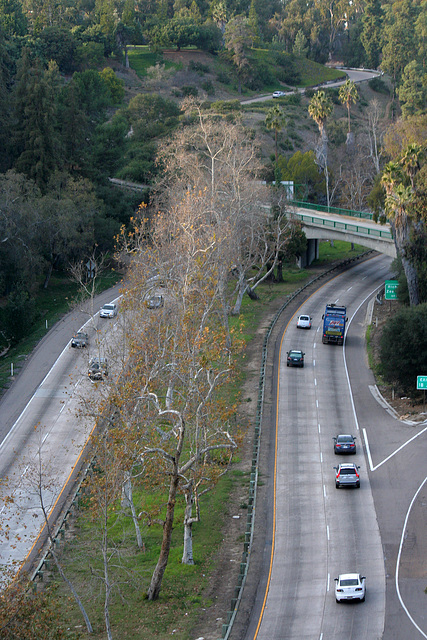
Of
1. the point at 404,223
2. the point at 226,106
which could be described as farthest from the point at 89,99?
the point at 404,223

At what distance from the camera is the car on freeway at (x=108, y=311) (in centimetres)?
7412

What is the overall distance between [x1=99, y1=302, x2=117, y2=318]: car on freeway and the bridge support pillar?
30.6 m

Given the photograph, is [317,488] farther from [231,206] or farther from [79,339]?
[231,206]

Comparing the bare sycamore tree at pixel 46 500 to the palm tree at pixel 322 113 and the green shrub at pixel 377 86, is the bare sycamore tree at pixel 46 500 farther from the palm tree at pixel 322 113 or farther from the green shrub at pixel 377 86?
the green shrub at pixel 377 86

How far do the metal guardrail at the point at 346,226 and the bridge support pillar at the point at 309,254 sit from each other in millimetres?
4476

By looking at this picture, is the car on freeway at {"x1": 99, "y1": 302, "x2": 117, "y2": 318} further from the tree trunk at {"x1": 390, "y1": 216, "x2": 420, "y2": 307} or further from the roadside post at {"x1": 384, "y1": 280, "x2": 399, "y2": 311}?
the tree trunk at {"x1": 390, "y1": 216, "x2": 420, "y2": 307}

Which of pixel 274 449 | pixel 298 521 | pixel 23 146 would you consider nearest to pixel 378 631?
pixel 298 521

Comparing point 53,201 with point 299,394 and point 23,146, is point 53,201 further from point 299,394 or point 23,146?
point 299,394

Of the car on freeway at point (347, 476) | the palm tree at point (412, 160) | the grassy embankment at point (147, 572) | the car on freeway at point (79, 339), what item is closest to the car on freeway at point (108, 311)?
the car on freeway at point (79, 339)

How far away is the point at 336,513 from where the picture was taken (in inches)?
1676

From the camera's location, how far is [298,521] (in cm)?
4194

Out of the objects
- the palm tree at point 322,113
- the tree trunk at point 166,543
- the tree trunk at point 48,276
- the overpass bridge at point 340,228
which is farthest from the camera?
the palm tree at point 322,113

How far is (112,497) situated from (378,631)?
11.7 m

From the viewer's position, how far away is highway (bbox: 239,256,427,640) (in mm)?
32531
